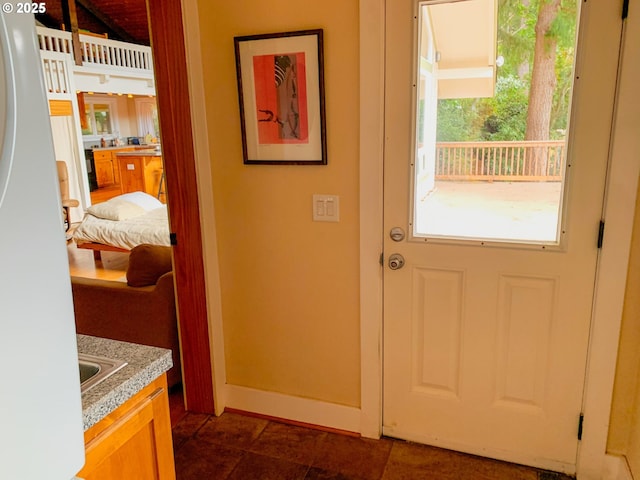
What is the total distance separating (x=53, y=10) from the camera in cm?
1003

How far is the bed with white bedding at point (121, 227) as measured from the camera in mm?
4711

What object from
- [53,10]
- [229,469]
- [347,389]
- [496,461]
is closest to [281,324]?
[347,389]

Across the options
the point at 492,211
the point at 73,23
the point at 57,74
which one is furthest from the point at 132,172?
the point at 492,211

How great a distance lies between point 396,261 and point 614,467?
3.79 ft

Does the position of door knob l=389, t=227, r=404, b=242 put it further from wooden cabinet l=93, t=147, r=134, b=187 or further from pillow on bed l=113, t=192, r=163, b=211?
wooden cabinet l=93, t=147, r=134, b=187

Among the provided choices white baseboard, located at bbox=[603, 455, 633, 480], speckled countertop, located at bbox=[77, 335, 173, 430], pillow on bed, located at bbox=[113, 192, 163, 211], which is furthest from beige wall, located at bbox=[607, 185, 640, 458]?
pillow on bed, located at bbox=[113, 192, 163, 211]

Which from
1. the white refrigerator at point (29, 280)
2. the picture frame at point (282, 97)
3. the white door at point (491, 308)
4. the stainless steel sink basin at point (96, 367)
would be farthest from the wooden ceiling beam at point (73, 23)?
the white refrigerator at point (29, 280)

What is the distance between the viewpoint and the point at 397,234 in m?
1.96

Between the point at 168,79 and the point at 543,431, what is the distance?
7.06ft

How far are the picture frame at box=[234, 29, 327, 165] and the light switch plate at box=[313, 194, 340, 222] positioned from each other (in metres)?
0.15

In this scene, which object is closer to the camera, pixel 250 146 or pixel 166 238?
pixel 250 146

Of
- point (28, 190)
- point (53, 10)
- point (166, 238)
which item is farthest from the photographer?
point (53, 10)

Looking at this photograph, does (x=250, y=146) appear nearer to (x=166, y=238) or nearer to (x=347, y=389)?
(x=347, y=389)

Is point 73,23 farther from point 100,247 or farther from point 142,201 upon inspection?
point 100,247
